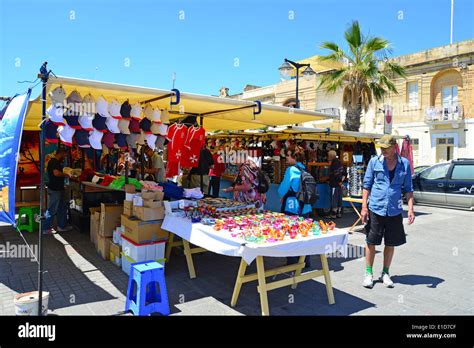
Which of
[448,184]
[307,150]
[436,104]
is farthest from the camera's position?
[436,104]

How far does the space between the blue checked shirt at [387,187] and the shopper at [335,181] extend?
4.79m

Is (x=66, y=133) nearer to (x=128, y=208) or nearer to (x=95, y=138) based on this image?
(x=95, y=138)

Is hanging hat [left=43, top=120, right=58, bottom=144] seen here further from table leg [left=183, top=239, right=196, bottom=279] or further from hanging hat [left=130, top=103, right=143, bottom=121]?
table leg [left=183, top=239, right=196, bottom=279]

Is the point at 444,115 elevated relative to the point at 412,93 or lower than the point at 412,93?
lower

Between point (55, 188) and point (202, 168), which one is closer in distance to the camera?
point (55, 188)

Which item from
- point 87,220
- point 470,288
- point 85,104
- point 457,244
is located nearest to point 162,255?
point 85,104

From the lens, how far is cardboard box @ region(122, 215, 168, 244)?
14.9 ft

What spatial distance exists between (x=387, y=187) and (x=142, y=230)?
309 centimetres

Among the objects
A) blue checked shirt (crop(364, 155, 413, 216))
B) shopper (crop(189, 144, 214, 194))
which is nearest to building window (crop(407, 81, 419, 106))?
shopper (crop(189, 144, 214, 194))

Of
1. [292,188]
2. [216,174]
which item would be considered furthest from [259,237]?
[216,174]

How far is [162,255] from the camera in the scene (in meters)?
4.75

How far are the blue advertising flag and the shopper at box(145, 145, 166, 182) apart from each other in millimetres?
4908

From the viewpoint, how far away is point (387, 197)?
4273mm
